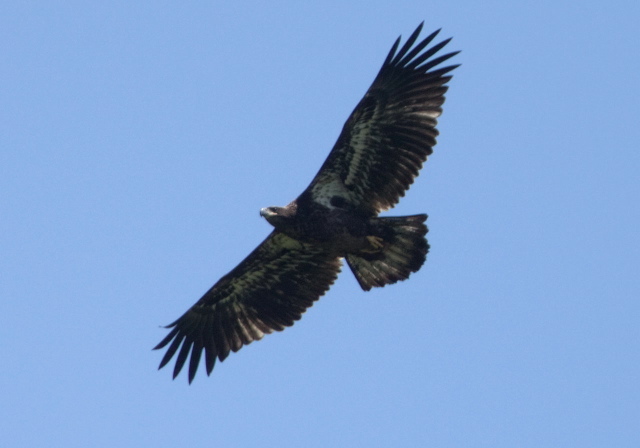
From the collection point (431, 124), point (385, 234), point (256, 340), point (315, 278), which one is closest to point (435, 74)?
point (431, 124)

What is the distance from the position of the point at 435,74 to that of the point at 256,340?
4.11 metres

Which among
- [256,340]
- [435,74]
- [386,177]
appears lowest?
[256,340]

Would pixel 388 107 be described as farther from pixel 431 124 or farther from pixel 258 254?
pixel 258 254

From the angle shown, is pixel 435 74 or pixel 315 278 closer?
pixel 435 74

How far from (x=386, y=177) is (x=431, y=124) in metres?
0.82

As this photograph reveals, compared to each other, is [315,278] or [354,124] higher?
[354,124]

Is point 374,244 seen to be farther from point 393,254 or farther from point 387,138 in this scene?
point 387,138

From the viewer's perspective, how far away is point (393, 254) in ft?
49.6

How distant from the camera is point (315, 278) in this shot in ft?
52.8

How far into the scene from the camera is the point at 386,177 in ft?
49.5

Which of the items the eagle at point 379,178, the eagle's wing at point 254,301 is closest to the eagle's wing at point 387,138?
the eagle at point 379,178

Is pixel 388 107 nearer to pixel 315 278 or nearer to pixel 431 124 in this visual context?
pixel 431 124

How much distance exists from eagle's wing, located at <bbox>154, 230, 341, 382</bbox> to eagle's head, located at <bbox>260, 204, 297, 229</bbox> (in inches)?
34.4

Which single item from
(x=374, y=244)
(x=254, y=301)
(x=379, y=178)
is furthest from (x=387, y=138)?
(x=254, y=301)
